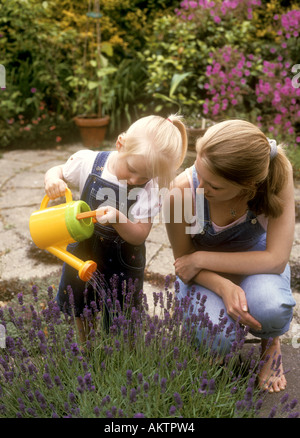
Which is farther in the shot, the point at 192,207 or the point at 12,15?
the point at 12,15

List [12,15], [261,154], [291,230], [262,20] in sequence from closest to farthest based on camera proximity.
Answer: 1. [261,154]
2. [291,230]
3. [12,15]
4. [262,20]

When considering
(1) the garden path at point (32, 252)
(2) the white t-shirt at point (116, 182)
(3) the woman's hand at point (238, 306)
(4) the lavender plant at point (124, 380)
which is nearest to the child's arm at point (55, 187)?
(2) the white t-shirt at point (116, 182)

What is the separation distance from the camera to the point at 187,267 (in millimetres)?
1765

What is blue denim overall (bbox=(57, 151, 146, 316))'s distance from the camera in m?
1.73

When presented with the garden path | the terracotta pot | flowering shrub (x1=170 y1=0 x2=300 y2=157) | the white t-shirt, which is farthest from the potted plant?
the white t-shirt

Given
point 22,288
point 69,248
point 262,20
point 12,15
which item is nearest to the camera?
point 69,248

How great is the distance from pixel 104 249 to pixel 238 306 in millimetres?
560

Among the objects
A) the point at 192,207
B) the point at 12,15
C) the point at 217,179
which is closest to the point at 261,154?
the point at 217,179

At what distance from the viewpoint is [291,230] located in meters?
1.67

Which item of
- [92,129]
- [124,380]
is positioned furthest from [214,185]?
[92,129]

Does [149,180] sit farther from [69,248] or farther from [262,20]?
[262,20]

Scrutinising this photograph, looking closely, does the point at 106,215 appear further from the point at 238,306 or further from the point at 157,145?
the point at 238,306

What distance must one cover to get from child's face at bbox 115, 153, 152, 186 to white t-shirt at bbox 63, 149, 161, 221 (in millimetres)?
47

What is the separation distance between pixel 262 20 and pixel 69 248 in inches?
197
